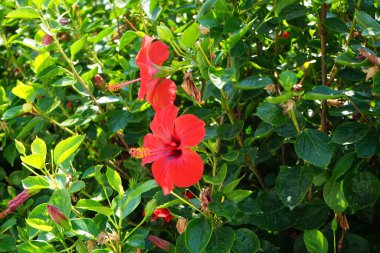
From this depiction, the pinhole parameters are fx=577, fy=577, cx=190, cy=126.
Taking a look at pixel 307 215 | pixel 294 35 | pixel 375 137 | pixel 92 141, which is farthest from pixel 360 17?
pixel 92 141

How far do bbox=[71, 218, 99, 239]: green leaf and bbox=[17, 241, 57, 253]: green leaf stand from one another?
93 millimetres

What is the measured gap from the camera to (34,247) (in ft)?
4.25

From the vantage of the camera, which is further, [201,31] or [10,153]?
[10,153]

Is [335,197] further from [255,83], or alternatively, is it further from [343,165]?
[255,83]

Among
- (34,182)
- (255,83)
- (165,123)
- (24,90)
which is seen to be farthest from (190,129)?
(24,90)

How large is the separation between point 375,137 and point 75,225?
2.39 ft

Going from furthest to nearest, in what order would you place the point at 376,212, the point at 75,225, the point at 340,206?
the point at 376,212, the point at 340,206, the point at 75,225

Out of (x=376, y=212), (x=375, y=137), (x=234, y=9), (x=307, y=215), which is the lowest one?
(x=376, y=212)

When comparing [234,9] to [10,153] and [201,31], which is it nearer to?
[201,31]

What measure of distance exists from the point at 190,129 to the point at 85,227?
0.32 metres

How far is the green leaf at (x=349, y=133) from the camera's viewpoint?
4.40 feet

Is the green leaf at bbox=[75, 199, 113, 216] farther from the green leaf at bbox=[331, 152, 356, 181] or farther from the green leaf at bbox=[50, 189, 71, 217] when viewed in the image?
the green leaf at bbox=[331, 152, 356, 181]

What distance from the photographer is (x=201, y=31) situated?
1.34 metres

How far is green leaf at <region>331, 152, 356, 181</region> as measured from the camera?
1378 mm
